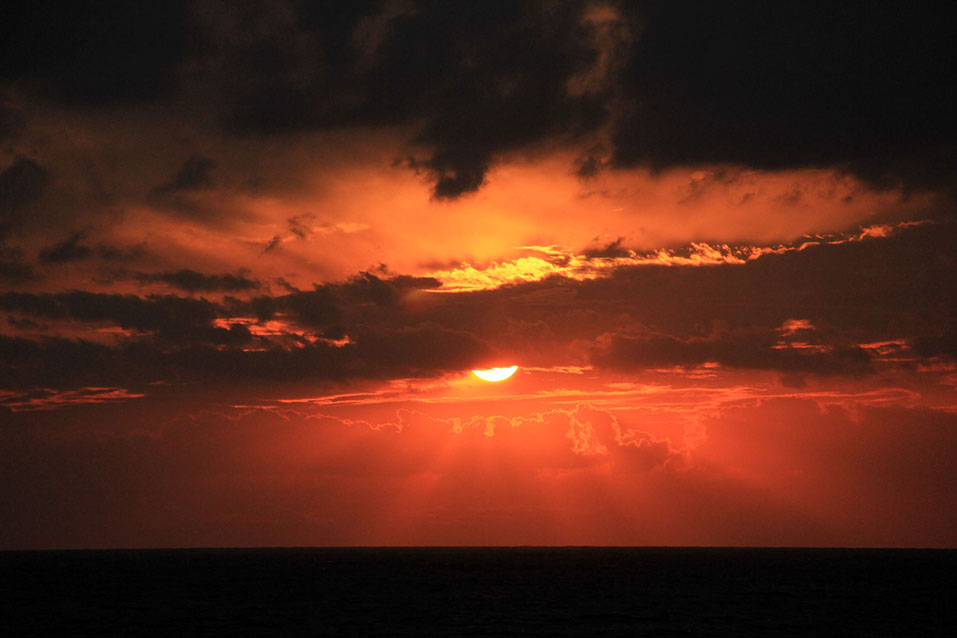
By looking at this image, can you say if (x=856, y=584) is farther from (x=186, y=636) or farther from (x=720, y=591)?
(x=186, y=636)

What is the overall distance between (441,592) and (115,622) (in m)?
51.8

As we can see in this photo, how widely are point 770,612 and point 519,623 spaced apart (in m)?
29.6

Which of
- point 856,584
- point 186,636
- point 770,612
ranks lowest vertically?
point 856,584

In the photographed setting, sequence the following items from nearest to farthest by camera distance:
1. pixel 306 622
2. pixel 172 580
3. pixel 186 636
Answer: pixel 186 636, pixel 306 622, pixel 172 580

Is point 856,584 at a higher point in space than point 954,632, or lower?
lower

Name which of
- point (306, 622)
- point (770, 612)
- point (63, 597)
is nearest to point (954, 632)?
point (770, 612)

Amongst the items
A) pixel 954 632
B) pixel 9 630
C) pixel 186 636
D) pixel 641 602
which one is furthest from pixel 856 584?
pixel 9 630

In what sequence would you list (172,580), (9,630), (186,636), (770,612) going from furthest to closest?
(172,580), (770,612), (9,630), (186,636)

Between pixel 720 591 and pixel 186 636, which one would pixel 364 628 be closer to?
pixel 186 636

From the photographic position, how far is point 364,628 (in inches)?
3211

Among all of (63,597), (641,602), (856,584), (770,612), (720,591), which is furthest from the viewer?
(856,584)

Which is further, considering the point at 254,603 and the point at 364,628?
the point at 254,603

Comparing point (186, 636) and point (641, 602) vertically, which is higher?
point (186, 636)

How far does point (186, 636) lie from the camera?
75750mm
